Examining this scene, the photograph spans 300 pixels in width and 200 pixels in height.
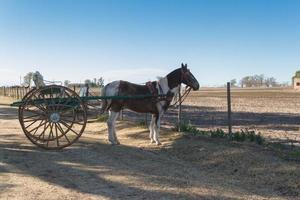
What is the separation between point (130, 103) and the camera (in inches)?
508

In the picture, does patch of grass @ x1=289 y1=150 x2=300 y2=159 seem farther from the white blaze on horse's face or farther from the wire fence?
Answer: the white blaze on horse's face

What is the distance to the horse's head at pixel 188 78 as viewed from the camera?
13078 millimetres

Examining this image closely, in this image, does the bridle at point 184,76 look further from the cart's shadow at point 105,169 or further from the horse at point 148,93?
the cart's shadow at point 105,169

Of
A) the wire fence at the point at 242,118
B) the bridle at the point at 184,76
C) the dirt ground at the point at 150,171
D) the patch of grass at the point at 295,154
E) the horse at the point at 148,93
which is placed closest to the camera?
the dirt ground at the point at 150,171

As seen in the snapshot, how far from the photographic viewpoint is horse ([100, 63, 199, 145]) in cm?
1284

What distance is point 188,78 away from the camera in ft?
43.2

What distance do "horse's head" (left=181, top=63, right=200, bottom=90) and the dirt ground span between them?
1667mm

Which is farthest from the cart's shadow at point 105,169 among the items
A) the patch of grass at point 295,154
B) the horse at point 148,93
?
the patch of grass at point 295,154

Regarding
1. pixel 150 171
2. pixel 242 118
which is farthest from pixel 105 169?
pixel 242 118

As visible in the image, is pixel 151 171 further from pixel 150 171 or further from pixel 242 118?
pixel 242 118

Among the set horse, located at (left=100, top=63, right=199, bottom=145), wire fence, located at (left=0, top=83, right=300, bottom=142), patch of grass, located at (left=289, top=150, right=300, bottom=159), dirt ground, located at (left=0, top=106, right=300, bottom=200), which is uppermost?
horse, located at (left=100, top=63, right=199, bottom=145)

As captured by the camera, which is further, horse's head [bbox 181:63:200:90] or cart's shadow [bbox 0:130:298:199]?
horse's head [bbox 181:63:200:90]

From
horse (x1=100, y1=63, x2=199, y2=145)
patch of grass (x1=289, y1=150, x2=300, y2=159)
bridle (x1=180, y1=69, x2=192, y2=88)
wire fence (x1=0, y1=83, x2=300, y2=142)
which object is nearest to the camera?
patch of grass (x1=289, y1=150, x2=300, y2=159)

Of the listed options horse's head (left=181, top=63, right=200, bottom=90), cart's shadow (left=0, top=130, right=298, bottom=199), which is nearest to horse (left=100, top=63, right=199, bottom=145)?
horse's head (left=181, top=63, right=200, bottom=90)
